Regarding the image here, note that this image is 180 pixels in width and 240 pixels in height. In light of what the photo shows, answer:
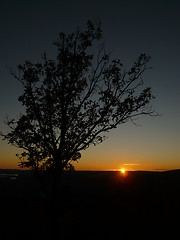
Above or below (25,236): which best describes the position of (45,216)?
above

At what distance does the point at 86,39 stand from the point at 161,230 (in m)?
19.3

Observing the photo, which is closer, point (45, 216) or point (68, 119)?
point (68, 119)

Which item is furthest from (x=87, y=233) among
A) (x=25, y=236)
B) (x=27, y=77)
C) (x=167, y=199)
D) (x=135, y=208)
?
(x=27, y=77)

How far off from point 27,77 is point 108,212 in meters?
24.2

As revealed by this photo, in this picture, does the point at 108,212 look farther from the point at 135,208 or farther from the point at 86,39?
the point at 86,39

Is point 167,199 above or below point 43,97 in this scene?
below

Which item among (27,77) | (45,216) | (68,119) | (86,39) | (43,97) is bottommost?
(45,216)

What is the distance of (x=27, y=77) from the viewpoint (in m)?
18.4

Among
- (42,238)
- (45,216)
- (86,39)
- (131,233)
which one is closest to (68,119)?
(86,39)

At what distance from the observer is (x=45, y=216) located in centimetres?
3425

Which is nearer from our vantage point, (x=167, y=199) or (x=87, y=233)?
(x=87, y=233)

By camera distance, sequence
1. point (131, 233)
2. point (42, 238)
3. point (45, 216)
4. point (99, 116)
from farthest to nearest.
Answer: point (45, 216) → point (131, 233) → point (42, 238) → point (99, 116)

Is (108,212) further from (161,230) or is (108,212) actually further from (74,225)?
(161,230)

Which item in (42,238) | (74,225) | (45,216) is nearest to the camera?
(42,238)
